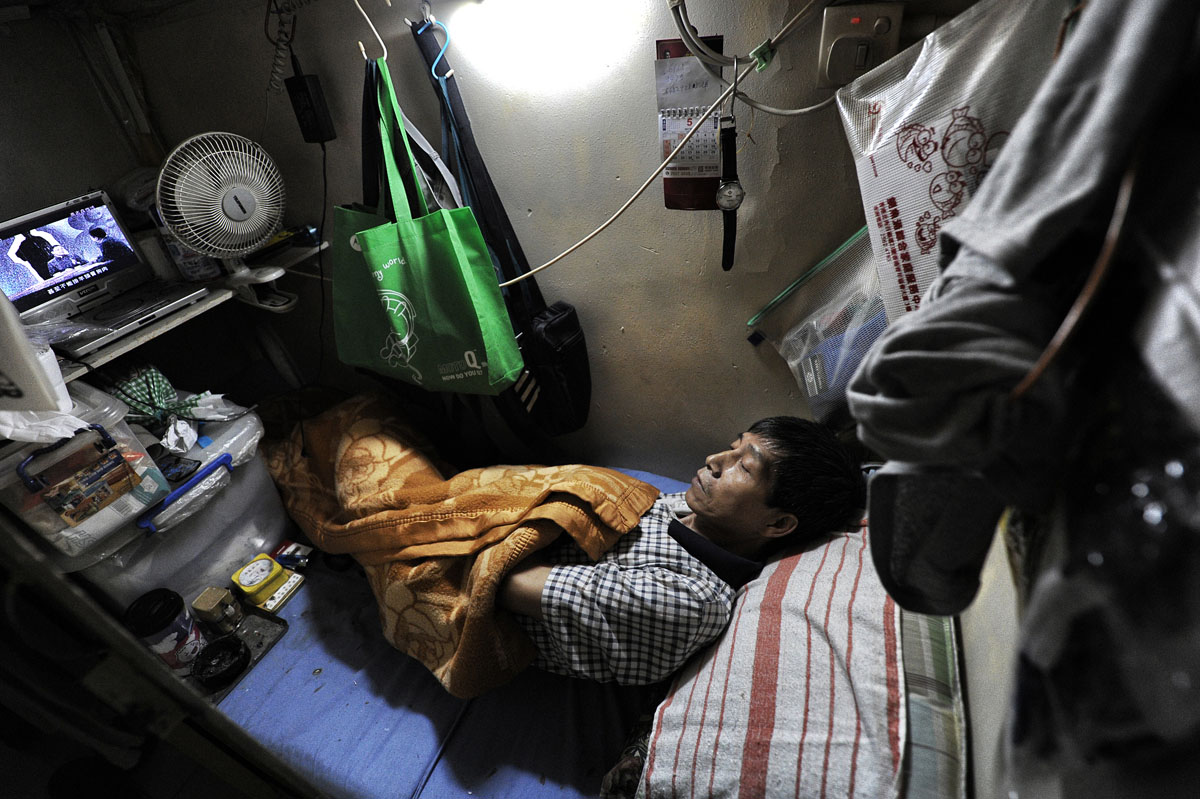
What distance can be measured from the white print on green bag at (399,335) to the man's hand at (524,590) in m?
0.56

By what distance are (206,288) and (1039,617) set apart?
1890 mm

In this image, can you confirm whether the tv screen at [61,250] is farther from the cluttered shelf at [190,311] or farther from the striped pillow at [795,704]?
the striped pillow at [795,704]

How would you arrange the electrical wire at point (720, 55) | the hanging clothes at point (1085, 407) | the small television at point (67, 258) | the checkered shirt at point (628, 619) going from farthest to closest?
1. the small television at point (67, 258)
2. the checkered shirt at point (628, 619)
3. the electrical wire at point (720, 55)
4. the hanging clothes at point (1085, 407)

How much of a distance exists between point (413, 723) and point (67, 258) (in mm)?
1485

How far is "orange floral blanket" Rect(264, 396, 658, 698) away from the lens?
115 cm

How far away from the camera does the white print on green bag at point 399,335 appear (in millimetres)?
1281

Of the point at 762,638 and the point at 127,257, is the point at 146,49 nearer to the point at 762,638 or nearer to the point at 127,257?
the point at 127,257

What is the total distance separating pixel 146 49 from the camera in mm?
1704

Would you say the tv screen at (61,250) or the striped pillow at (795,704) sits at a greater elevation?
the tv screen at (61,250)

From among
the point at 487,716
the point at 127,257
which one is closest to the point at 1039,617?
the point at 487,716

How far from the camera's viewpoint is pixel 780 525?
3.98 ft

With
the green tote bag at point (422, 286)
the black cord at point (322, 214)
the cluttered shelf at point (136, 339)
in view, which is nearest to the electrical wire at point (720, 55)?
the green tote bag at point (422, 286)

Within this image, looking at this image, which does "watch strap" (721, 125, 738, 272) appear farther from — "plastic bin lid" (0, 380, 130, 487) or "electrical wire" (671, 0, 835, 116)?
"plastic bin lid" (0, 380, 130, 487)

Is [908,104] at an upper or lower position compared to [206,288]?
upper
